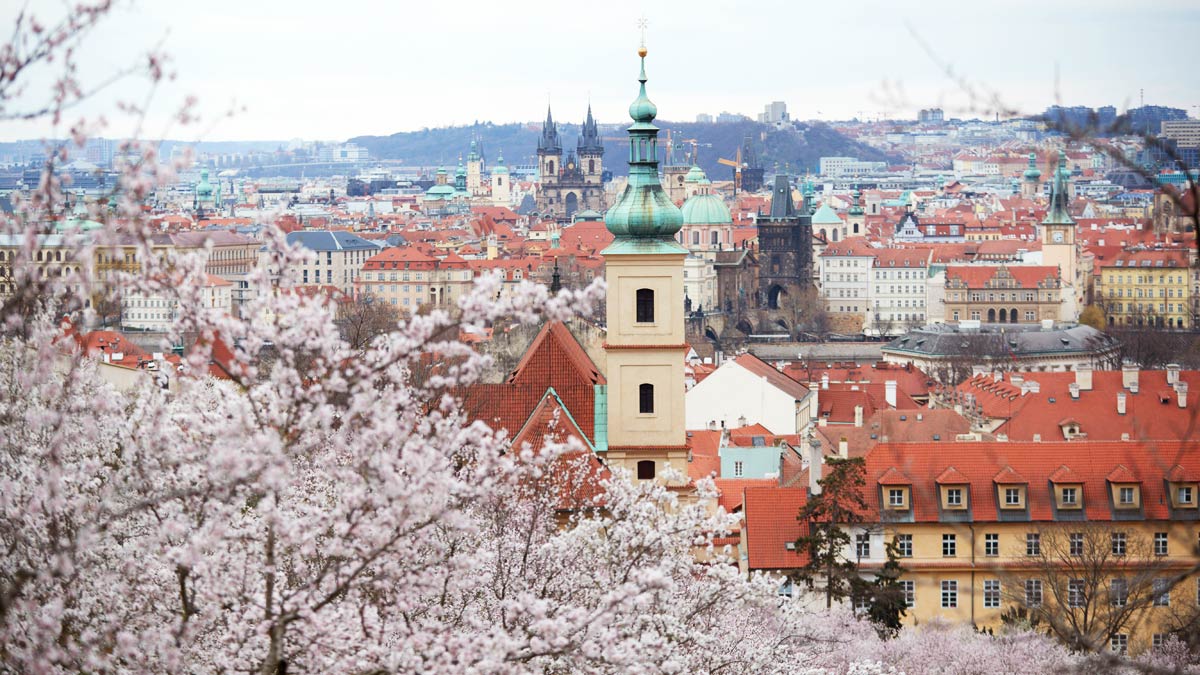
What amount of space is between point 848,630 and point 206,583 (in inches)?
702

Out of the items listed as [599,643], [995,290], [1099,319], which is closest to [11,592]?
[599,643]

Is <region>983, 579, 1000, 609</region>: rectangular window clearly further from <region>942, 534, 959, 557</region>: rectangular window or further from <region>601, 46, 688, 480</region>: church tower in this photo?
<region>601, 46, 688, 480</region>: church tower

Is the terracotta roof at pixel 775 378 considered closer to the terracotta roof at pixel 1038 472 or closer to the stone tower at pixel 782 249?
the terracotta roof at pixel 1038 472

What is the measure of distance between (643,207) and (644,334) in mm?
1945

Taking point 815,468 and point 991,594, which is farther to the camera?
point 815,468

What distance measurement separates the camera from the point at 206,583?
43.1 feet

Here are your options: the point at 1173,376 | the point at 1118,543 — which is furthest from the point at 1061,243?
the point at 1118,543

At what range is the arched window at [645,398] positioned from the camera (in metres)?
33.4

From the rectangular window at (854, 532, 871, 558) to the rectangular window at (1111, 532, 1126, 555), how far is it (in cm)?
377

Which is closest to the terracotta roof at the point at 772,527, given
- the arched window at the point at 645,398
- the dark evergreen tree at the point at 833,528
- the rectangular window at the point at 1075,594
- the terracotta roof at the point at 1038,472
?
the dark evergreen tree at the point at 833,528

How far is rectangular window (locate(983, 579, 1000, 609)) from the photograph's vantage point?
1281 inches

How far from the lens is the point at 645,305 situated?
33375 millimetres

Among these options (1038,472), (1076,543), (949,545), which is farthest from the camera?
(1038,472)

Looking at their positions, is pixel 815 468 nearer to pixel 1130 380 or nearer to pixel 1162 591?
pixel 1130 380
